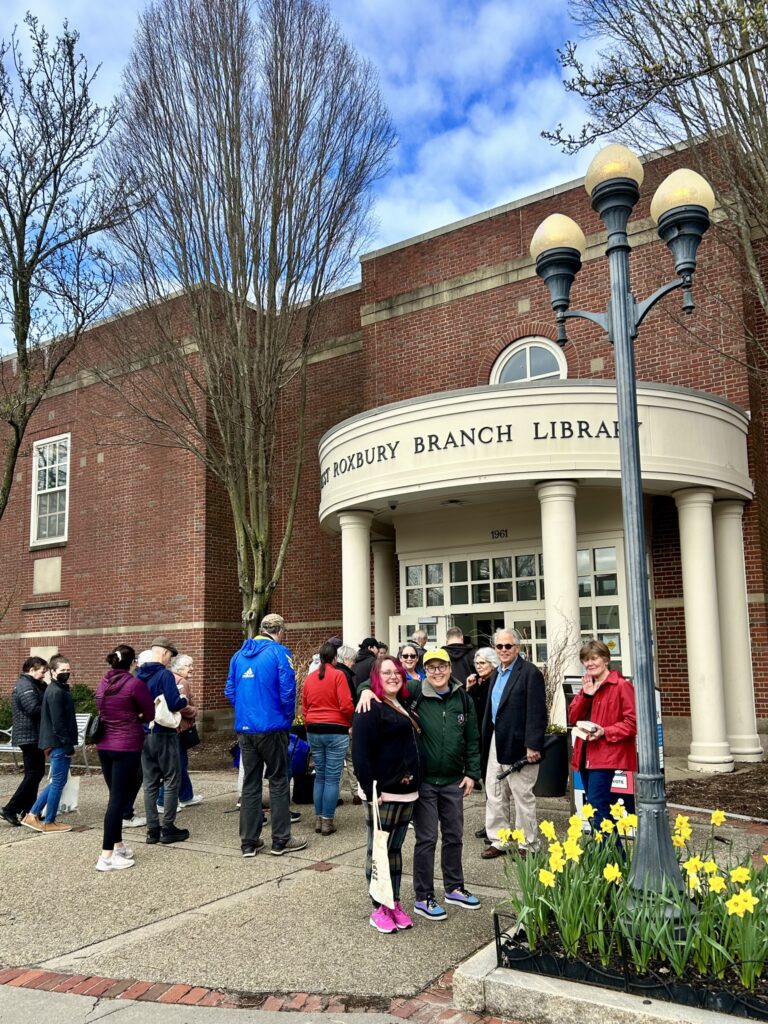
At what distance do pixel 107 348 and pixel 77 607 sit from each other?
604cm

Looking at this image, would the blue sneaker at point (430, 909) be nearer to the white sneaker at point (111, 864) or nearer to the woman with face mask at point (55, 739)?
the white sneaker at point (111, 864)

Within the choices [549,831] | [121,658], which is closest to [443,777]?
[549,831]

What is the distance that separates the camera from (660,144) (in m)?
10.7

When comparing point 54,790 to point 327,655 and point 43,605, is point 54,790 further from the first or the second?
point 43,605

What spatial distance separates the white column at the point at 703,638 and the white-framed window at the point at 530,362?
388 centimetres

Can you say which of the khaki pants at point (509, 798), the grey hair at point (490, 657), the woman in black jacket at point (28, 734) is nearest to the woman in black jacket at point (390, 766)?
the khaki pants at point (509, 798)

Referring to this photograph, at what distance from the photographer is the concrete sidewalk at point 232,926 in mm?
4277

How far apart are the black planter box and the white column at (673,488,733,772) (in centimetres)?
748

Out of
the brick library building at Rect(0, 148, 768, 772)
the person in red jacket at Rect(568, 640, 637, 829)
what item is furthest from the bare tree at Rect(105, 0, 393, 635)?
the person in red jacket at Rect(568, 640, 637, 829)

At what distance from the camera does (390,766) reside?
16.6 feet

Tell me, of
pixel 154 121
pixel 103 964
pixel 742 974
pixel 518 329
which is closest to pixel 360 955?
pixel 103 964

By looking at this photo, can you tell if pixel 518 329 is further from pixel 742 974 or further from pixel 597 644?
pixel 742 974

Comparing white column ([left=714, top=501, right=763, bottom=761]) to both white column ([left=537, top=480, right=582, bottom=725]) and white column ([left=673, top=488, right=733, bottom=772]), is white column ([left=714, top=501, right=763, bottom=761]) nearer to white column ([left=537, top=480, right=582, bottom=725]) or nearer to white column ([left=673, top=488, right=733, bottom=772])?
white column ([left=673, top=488, right=733, bottom=772])

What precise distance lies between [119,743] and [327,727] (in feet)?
5.86
